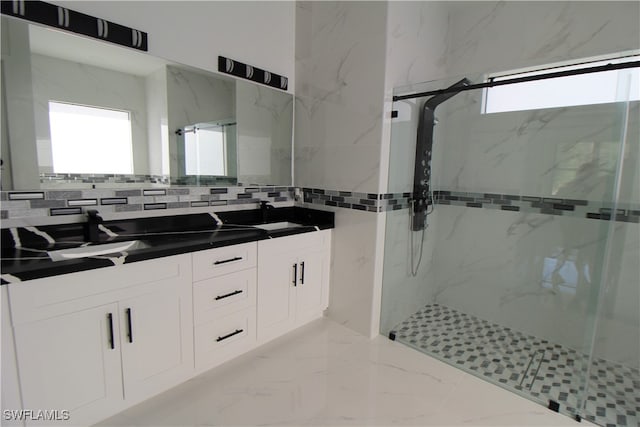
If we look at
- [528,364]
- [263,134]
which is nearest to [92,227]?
[263,134]

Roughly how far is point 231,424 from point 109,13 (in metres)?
2.25

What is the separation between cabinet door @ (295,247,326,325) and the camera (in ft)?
7.72

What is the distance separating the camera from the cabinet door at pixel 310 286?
2352mm

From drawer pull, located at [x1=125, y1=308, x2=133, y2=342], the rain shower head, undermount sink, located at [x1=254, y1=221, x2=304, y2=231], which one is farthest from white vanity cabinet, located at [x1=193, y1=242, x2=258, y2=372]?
the rain shower head

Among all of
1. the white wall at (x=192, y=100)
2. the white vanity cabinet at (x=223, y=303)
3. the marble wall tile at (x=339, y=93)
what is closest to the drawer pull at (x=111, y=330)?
the white vanity cabinet at (x=223, y=303)

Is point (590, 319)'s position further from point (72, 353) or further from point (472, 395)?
point (72, 353)

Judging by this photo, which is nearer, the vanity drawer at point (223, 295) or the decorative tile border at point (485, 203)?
the vanity drawer at point (223, 295)

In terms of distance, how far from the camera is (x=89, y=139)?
1697 mm

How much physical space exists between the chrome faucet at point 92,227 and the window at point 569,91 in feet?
9.32

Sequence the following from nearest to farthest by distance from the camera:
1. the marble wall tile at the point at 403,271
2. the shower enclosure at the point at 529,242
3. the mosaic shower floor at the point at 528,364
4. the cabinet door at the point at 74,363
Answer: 1. the cabinet door at the point at 74,363
2. the mosaic shower floor at the point at 528,364
3. the shower enclosure at the point at 529,242
4. the marble wall tile at the point at 403,271

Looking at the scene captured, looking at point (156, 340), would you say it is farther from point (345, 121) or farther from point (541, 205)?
point (541, 205)

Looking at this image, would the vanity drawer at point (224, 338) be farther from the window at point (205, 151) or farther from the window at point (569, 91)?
the window at point (569, 91)

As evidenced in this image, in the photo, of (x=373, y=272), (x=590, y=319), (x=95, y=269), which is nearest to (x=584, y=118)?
(x=590, y=319)

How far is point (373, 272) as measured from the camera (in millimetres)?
2299
